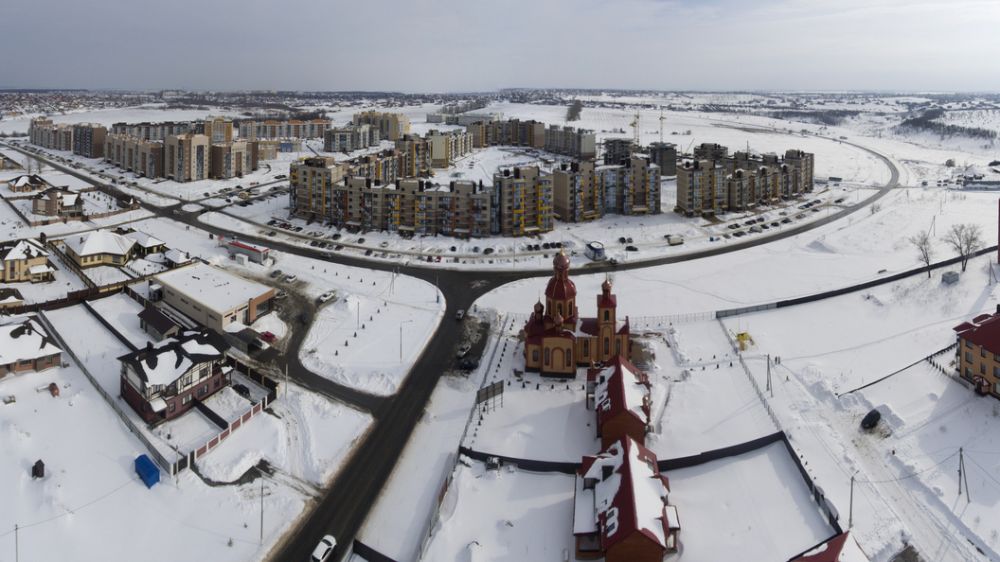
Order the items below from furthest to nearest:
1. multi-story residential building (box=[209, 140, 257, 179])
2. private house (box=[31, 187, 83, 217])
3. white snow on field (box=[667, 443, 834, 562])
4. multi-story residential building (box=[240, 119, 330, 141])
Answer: multi-story residential building (box=[240, 119, 330, 141]) < multi-story residential building (box=[209, 140, 257, 179]) < private house (box=[31, 187, 83, 217]) < white snow on field (box=[667, 443, 834, 562])

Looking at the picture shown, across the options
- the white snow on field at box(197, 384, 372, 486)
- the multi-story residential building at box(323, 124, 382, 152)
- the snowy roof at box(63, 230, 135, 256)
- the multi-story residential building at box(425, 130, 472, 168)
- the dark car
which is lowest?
the white snow on field at box(197, 384, 372, 486)

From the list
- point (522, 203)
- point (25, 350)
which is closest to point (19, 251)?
point (25, 350)

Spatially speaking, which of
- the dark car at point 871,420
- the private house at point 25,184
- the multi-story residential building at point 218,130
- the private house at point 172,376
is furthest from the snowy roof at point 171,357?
the multi-story residential building at point 218,130

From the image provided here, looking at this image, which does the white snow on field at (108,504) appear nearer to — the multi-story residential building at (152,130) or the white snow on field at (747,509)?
the white snow on field at (747,509)

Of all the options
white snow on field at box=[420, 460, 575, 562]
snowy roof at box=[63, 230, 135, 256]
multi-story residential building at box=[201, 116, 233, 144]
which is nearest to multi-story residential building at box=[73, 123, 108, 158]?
multi-story residential building at box=[201, 116, 233, 144]

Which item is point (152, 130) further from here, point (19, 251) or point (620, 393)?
point (620, 393)

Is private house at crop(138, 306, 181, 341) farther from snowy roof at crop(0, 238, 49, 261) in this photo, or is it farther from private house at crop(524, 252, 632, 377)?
private house at crop(524, 252, 632, 377)

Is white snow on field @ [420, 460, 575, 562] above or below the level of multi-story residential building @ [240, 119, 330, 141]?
below

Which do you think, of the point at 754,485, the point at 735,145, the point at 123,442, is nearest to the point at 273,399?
the point at 123,442
